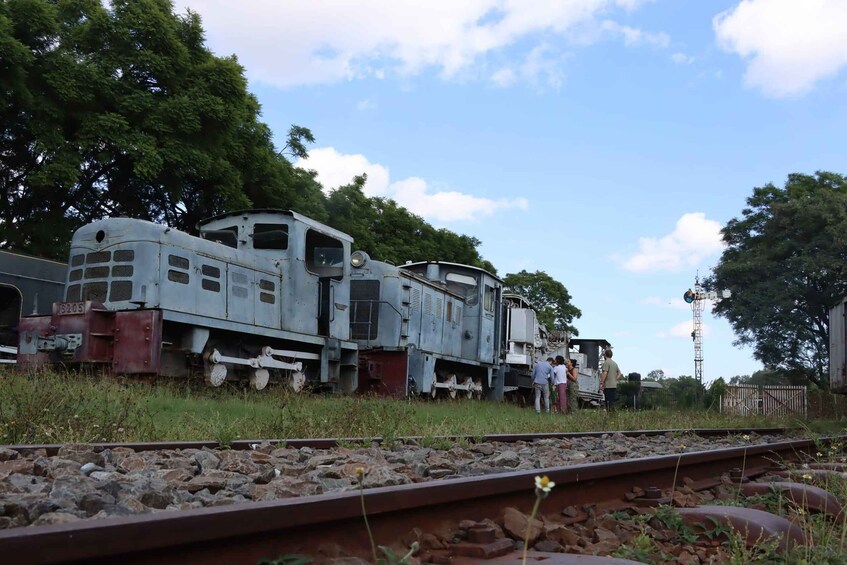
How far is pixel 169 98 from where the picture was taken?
19531 mm

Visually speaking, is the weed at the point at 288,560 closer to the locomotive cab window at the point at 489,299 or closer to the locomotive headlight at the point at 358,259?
the locomotive headlight at the point at 358,259

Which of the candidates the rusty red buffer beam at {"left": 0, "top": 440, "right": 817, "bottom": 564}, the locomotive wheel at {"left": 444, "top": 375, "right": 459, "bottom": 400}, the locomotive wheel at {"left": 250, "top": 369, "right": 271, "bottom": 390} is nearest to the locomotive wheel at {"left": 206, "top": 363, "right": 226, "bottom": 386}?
the locomotive wheel at {"left": 250, "top": 369, "right": 271, "bottom": 390}

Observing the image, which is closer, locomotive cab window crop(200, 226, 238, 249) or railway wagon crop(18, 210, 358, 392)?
railway wagon crop(18, 210, 358, 392)

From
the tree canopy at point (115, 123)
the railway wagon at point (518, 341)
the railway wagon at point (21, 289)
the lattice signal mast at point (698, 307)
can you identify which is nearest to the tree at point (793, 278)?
the lattice signal mast at point (698, 307)

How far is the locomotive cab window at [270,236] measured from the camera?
13.4 m

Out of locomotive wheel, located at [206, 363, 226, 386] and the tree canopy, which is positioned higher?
the tree canopy

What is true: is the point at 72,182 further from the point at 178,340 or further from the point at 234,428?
the point at 234,428

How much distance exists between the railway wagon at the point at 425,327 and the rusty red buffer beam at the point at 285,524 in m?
11.9

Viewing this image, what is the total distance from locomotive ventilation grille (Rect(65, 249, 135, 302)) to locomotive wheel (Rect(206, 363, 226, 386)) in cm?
162

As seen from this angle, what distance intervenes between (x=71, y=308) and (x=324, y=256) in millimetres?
4435

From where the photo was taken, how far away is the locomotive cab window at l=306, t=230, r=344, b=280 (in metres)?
14.1

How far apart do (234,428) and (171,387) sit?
4.73 meters

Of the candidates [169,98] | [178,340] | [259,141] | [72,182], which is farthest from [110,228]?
[259,141]

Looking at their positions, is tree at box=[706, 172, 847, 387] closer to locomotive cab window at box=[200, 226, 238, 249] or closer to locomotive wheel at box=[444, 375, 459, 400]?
locomotive wheel at box=[444, 375, 459, 400]
